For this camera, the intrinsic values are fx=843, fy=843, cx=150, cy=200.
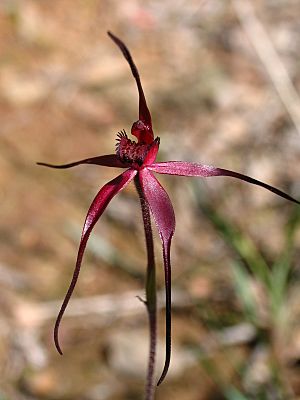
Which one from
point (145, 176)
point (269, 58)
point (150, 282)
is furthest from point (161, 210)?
point (269, 58)

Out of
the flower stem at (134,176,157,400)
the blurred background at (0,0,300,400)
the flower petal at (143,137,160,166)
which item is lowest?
the flower stem at (134,176,157,400)

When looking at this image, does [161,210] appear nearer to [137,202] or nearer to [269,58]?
[137,202]

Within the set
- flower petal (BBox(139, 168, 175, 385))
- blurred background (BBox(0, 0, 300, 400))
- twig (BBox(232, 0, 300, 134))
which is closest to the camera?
flower petal (BBox(139, 168, 175, 385))

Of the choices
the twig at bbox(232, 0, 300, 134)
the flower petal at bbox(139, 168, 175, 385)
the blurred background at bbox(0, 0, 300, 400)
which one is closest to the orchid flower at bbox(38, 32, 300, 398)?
the flower petal at bbox(139, 168, 175, 385)

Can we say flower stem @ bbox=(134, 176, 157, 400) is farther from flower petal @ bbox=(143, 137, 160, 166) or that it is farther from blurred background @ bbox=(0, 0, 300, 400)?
blurred background @ bbox=(0, 0, 300, 400)

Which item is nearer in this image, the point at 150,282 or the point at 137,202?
the point at 150,282

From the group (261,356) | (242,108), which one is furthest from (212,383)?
(242,108)

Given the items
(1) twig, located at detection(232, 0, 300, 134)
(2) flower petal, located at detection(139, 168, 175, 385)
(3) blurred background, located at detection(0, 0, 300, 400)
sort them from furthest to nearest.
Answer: (1) twig, located at detection(232, 0, 300, 134) < (3) blurred background, located at detection(0, 0, 300, 400) < (2) flower petal, located at detection(139, 168, 175, 385)

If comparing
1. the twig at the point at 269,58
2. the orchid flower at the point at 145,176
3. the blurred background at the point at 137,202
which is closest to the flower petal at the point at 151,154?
the orchid flower at the point at 145,176
